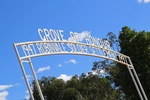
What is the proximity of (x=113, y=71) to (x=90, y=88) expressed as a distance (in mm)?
7367

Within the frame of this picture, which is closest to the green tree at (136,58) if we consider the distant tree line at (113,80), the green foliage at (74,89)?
the distant tree line at (113,80)

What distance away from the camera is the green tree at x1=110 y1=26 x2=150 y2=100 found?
26.2 meters

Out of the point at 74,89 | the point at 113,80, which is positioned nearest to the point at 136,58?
the point at 113,80

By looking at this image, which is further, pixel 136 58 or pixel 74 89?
pixel 74 89

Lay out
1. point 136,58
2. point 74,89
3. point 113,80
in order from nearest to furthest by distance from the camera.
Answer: point 136,58
point 113,80
point 74,89

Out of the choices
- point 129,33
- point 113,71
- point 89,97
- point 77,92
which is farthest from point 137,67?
point 77,92

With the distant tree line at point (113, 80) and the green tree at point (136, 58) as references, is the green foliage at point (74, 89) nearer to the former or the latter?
the distant tree line at point (113, 80)

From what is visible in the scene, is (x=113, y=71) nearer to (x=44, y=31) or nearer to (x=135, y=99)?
(x=135, y=99)

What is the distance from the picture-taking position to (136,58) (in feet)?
88.2

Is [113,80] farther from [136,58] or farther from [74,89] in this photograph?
[74,89]

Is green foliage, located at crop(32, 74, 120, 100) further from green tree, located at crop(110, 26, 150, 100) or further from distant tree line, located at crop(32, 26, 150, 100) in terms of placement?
green tree, located at crop(110, 26, 150, 100)

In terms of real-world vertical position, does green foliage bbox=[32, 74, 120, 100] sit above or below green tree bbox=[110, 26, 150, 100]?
above

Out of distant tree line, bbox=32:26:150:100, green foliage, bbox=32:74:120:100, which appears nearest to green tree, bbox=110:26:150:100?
distant tree line, bbox=32:26:150:100

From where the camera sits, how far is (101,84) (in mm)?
43250
